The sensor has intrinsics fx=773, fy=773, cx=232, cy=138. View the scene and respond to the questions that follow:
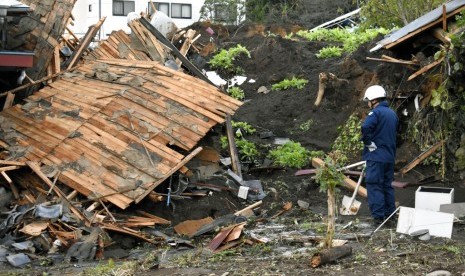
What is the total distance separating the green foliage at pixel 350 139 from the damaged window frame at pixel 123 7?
2877 cm

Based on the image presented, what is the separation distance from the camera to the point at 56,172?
12781 millimetres

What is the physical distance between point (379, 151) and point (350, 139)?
5.27m

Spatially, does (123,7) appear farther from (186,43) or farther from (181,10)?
(186,43)

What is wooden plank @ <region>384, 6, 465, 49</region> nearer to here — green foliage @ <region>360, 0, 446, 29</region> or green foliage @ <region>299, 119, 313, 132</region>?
green foliage @ <region>299, 119, 313, 132</region>

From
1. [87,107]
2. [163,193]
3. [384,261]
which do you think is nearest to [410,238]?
[384,261]

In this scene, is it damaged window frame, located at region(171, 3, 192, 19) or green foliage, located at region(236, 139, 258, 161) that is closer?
green foliage, located at region(236, 139, 258, 161)

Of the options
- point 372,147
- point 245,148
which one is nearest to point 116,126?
point 245,148

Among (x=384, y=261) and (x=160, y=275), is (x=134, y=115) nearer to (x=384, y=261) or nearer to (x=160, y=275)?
(x=160, y=275)

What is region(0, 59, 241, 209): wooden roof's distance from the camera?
12711mm

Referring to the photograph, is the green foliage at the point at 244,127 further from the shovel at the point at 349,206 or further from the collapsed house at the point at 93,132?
the shovel at the point at 349,206

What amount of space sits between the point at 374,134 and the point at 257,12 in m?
30.4

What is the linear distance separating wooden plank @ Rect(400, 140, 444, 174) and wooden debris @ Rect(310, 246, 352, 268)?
5.92 metres

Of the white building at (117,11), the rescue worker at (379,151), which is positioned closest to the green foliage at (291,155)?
the rescue worker at (379,151)

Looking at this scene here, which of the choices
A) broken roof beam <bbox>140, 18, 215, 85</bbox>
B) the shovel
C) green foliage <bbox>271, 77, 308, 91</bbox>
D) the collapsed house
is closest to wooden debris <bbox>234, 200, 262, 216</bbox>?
the collapsed house
